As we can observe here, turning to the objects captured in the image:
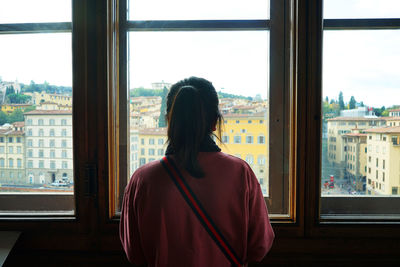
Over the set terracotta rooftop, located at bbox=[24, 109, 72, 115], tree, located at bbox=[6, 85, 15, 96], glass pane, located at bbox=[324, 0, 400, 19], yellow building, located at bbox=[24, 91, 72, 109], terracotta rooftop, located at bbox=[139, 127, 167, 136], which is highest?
glass pane, located at bbox=[324, 0, 400, 19]

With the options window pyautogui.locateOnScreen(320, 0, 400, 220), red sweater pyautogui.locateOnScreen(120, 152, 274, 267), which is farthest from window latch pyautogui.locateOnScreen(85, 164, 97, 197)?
window pyautogui.locateOnScreen(320, 0, 400, 220)

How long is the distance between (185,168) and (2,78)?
1297mm

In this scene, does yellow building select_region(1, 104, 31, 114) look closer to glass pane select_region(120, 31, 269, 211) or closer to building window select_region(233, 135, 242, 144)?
glass pane select_region(120, 31, 269, 211)

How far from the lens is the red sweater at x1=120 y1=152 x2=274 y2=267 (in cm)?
91

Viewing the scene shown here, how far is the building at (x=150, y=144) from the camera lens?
157 cm

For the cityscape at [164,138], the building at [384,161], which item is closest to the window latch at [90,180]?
the cityscape at [164,138]

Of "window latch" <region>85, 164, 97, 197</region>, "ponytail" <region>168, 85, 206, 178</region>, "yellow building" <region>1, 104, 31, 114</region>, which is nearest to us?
"ponytail" <region>168, 85, 206, 178</region>

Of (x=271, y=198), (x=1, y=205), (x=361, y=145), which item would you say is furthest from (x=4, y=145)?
(x=361, y=145)

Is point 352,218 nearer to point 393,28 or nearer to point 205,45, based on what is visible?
point 393,28

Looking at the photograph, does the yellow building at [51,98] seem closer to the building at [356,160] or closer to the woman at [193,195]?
the woman at [193,195]

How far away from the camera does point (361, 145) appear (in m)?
1.53

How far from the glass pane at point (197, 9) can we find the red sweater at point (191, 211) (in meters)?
0.91

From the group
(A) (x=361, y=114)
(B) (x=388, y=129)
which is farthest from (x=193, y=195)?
(B) (x=388, y=129)

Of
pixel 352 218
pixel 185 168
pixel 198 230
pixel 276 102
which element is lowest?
pixel 352 218
